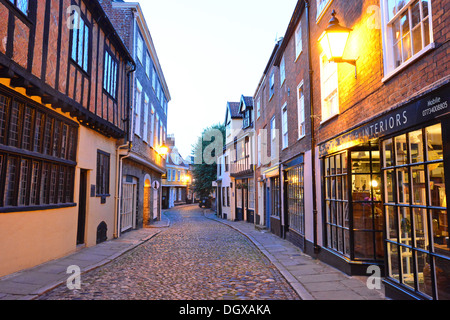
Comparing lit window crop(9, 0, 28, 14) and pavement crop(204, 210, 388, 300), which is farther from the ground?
lit window crop(9, 0, 28, 14)

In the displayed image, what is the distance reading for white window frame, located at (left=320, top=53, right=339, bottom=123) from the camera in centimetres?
798

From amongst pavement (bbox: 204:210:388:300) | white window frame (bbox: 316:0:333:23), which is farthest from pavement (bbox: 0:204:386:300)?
white window frame (bbox: 316:0:333:23)

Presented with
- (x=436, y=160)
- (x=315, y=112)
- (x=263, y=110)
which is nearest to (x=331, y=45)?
(x=315, y=112)

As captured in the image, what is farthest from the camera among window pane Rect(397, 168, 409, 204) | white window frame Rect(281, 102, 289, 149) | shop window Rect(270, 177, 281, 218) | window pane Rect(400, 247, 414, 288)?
shop window Rect(270, 177, 281, 218)

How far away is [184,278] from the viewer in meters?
6.71

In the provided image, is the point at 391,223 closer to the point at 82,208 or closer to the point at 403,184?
the point at 403,184

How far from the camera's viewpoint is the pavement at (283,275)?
5.40 m

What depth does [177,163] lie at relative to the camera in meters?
55.6

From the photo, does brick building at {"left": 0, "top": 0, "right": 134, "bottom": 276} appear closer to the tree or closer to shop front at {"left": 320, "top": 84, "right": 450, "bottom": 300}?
shop front at {"left": 320, "top": 84, "right": 450, "bottom": 300}

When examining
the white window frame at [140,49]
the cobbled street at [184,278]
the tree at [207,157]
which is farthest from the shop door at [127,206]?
the tree at [207,157]

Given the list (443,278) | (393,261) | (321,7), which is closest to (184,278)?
(393,261)

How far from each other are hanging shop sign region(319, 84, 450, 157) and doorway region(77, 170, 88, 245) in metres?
7.53
